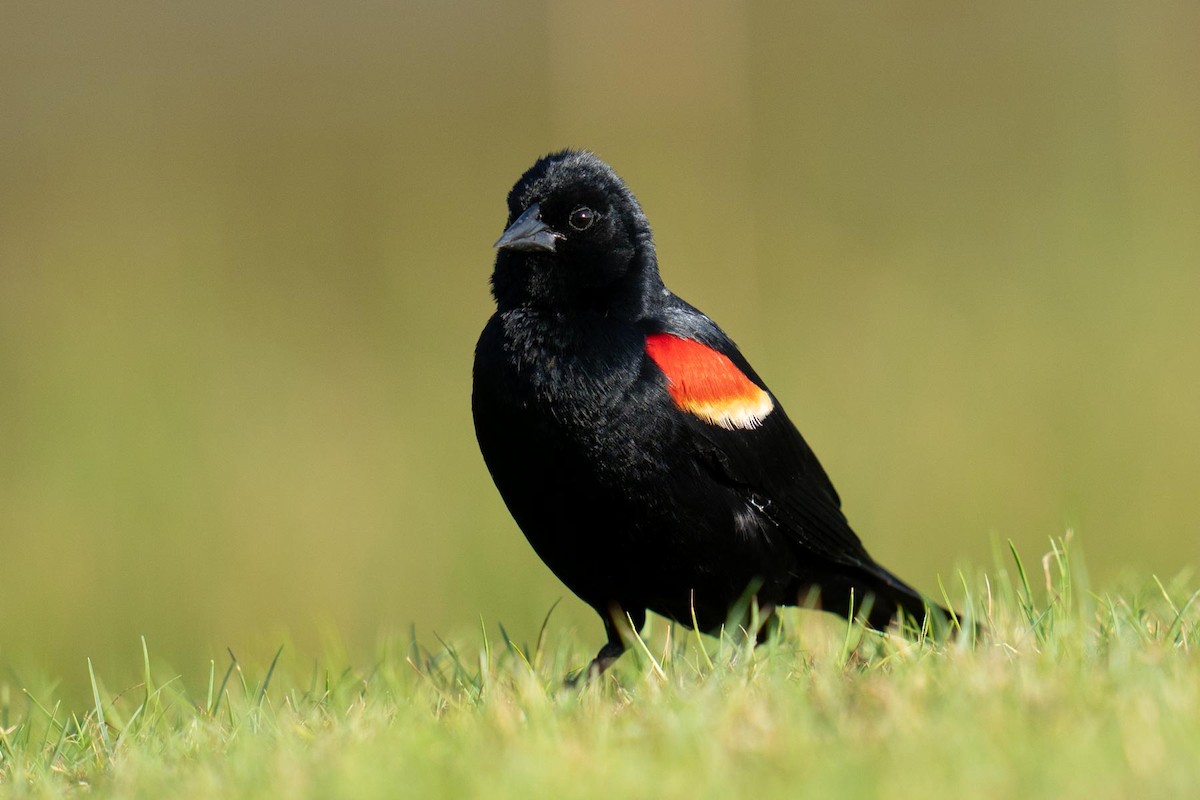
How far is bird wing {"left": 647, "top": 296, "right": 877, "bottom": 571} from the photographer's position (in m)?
3.85

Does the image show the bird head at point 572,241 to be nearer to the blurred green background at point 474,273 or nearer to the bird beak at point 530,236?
the bird beak at point 530,236

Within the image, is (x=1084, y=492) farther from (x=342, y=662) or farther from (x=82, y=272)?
(x=82, y=272)

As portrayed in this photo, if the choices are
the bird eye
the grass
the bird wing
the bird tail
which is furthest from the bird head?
the bird tail

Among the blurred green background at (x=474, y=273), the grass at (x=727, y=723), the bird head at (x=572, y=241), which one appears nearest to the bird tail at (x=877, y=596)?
the grass at (x=727, y=723)

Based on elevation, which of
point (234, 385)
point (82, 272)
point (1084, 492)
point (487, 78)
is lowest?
point (1084, 492)

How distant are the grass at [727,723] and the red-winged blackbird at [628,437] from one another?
25 centimetres

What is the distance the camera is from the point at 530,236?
13.1 ft

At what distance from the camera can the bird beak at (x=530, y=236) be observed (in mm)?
3959

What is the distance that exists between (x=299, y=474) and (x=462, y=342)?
141 cm

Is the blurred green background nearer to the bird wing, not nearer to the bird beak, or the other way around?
the bird wing

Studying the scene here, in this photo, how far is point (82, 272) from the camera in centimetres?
960

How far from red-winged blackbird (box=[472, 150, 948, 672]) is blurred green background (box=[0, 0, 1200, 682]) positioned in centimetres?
298

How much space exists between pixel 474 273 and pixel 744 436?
5735 mm

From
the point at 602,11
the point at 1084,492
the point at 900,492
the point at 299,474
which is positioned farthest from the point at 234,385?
the point at 1084,492
